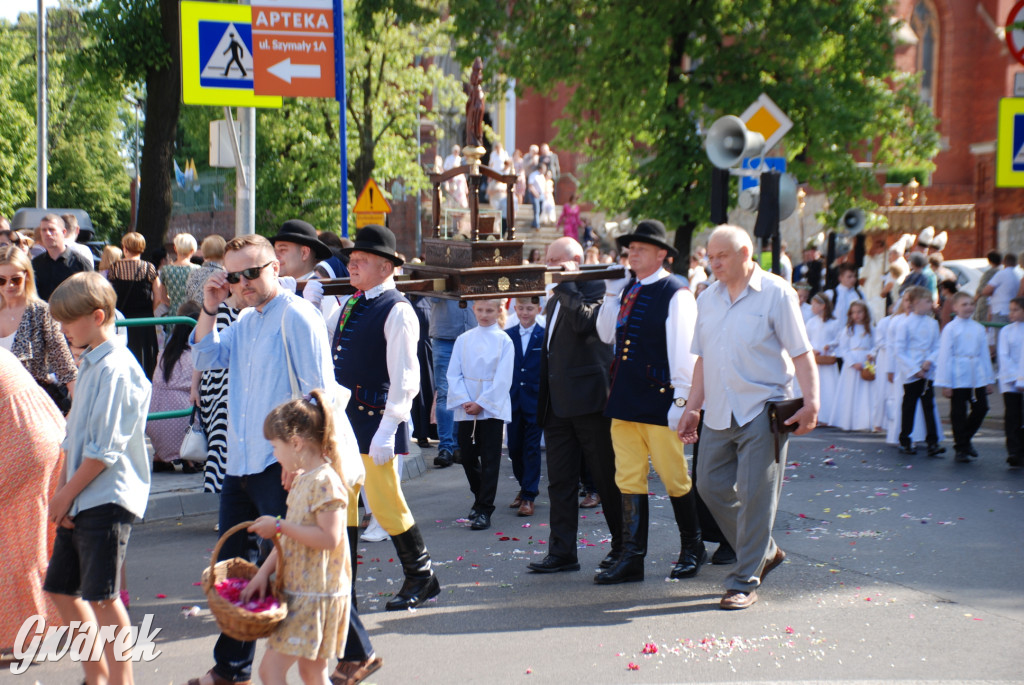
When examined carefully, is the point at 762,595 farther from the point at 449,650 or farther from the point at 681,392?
the point at 449,650

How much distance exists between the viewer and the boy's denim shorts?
4602 mm

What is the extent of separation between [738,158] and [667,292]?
6.12 meters

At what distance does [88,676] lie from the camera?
471 cm

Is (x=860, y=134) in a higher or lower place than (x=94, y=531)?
higher

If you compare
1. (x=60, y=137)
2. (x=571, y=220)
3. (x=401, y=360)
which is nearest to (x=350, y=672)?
(x=401, y=360)

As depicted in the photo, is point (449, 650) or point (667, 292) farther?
point (667, 292)

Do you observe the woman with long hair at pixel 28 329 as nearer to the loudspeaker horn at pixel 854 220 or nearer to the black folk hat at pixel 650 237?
A: the black folk hat at pixel 650 237

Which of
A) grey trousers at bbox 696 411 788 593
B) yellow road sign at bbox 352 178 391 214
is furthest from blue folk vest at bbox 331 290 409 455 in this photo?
yellow road sign at bbox 352 178 391 214

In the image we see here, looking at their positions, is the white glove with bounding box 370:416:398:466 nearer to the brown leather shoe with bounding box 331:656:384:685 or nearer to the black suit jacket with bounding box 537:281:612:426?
the brown leather shoe with bounding box 331:656:384:685

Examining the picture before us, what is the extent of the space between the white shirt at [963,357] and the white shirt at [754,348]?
5.82 m

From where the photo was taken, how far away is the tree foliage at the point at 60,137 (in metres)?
45.9

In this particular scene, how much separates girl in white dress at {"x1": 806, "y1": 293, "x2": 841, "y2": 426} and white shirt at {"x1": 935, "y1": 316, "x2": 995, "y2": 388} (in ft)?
7.62

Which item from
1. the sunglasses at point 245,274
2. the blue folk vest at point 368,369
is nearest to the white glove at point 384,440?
the blue folk vest at point 368,369

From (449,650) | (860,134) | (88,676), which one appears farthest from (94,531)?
(860,134)
